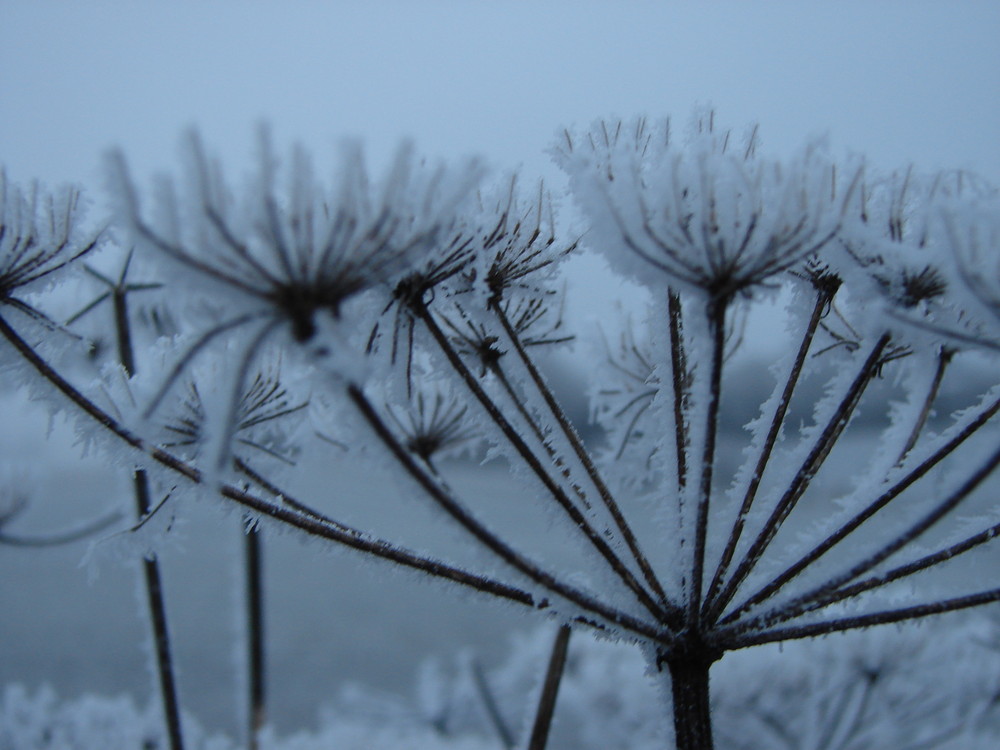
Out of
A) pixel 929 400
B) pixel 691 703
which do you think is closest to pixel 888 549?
pixel 691 703

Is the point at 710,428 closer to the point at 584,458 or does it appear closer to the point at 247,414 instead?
the point at 584,458

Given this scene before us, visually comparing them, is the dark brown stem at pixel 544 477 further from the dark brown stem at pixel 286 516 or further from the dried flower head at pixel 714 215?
the dried flower head at pixel 714 215

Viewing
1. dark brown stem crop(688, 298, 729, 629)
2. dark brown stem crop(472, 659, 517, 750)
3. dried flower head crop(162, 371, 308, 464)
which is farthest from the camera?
dark brown stem crop(472, 659, 517, 750)

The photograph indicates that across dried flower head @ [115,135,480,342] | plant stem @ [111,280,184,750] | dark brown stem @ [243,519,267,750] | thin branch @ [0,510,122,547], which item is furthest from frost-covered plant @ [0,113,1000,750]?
dark brown stem @ [243,519,267,750]

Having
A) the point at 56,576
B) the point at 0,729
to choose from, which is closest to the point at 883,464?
the point at 0,729

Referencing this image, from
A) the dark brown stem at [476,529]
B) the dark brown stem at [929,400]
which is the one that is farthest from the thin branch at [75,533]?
the dark brown stem at [929,400]

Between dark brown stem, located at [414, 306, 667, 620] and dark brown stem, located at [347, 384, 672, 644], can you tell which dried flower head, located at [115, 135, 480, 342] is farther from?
dark brown stem, located at [414, 306, 667, 620]
